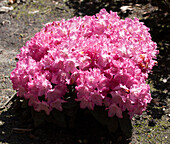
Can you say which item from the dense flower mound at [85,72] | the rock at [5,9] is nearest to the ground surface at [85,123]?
the rock at [5,9]

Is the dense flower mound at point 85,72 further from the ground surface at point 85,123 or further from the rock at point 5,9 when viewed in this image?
the rock at point 5,9

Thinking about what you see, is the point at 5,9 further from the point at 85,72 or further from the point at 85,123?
the point at 85,72

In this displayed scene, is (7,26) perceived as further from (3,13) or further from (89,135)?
(89,135)

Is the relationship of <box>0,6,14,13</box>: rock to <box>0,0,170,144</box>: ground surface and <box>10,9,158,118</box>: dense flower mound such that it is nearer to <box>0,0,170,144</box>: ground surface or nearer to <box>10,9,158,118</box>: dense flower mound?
<box>0,0,170,144</box>: ground surface

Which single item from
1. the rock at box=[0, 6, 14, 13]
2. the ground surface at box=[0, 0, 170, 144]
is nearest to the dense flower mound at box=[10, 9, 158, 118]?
the ground surface at box=[0, 0, 170, 144]

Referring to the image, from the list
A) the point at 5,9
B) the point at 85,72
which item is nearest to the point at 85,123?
the point at 85,72

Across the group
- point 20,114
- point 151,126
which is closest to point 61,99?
point 20,114
